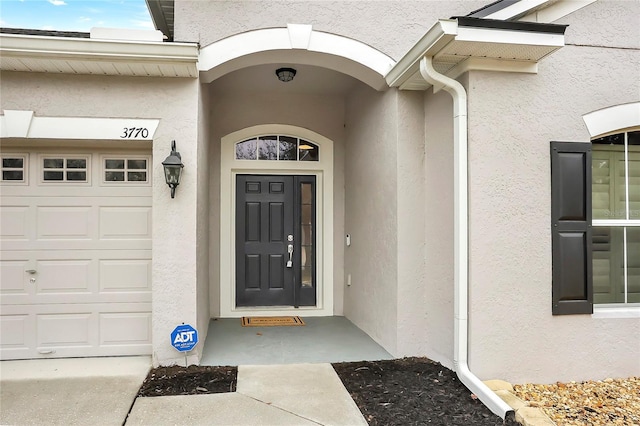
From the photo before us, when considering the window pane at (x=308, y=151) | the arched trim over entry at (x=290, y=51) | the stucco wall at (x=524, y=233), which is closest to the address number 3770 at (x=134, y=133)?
the arched trim over entry at (x=290, y=51)

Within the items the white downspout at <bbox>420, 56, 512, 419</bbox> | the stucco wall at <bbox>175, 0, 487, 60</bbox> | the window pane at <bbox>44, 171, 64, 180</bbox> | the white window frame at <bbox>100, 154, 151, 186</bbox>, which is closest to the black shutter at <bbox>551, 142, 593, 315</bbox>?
the white downspout at <bbox>420, 56, 512, 419</bbox>

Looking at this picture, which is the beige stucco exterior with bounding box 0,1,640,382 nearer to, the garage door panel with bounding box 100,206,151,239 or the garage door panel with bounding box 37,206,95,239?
the garage door panel with bounding box 100,206,151,239

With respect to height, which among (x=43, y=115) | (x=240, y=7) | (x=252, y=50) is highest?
(x=240, y=7)

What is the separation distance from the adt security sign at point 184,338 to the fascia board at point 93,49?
264 centimetres

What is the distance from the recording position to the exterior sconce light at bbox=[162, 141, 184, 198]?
4.20 m

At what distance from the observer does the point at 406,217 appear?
186 inches

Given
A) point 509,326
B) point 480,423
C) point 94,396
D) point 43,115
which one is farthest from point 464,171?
point 43,115

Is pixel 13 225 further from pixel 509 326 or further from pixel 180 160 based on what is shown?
pixel 509 326

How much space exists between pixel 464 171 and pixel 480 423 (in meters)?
2.13

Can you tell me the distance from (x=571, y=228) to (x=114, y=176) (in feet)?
15.6

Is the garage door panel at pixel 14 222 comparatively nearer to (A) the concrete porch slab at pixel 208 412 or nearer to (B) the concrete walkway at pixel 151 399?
(B) the concrete walkway at pixel 151 399

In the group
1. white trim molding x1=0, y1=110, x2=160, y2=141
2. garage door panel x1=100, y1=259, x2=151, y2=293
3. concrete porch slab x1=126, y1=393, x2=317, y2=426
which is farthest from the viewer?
garage door panel x1=100, y1=259, x2=151, y2=293

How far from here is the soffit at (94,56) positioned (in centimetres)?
392

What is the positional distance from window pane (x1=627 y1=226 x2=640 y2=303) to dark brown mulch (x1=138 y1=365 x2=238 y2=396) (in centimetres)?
418
